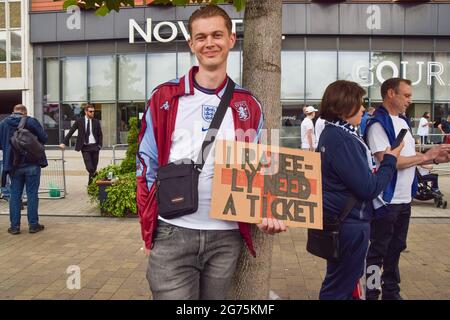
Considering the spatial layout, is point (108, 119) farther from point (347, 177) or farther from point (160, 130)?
point (160, 130)

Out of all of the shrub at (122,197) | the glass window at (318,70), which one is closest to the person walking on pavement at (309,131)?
the shrub at (122,197)

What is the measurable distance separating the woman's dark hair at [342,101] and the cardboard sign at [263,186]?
849mm

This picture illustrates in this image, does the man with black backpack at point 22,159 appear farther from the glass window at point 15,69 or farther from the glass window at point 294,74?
the glass window at point 15,69

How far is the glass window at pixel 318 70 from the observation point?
22.1 meters

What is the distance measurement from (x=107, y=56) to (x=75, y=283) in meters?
20.1

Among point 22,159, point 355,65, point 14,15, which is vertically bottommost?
point 22,159

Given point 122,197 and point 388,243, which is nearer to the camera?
point 388,243

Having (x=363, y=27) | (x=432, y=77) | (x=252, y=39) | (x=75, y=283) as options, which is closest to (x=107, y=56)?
(x=363, y=27)

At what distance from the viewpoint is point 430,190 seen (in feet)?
28.8

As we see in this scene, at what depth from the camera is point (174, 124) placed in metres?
2.22

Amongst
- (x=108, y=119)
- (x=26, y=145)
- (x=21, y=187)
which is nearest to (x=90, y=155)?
(x=21, y=187)

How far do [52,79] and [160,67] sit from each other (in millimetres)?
5925

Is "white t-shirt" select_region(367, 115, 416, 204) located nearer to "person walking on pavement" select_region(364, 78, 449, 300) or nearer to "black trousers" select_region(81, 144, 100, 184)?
"person walking on pavement" select_region(364, 78, 449, 300)
